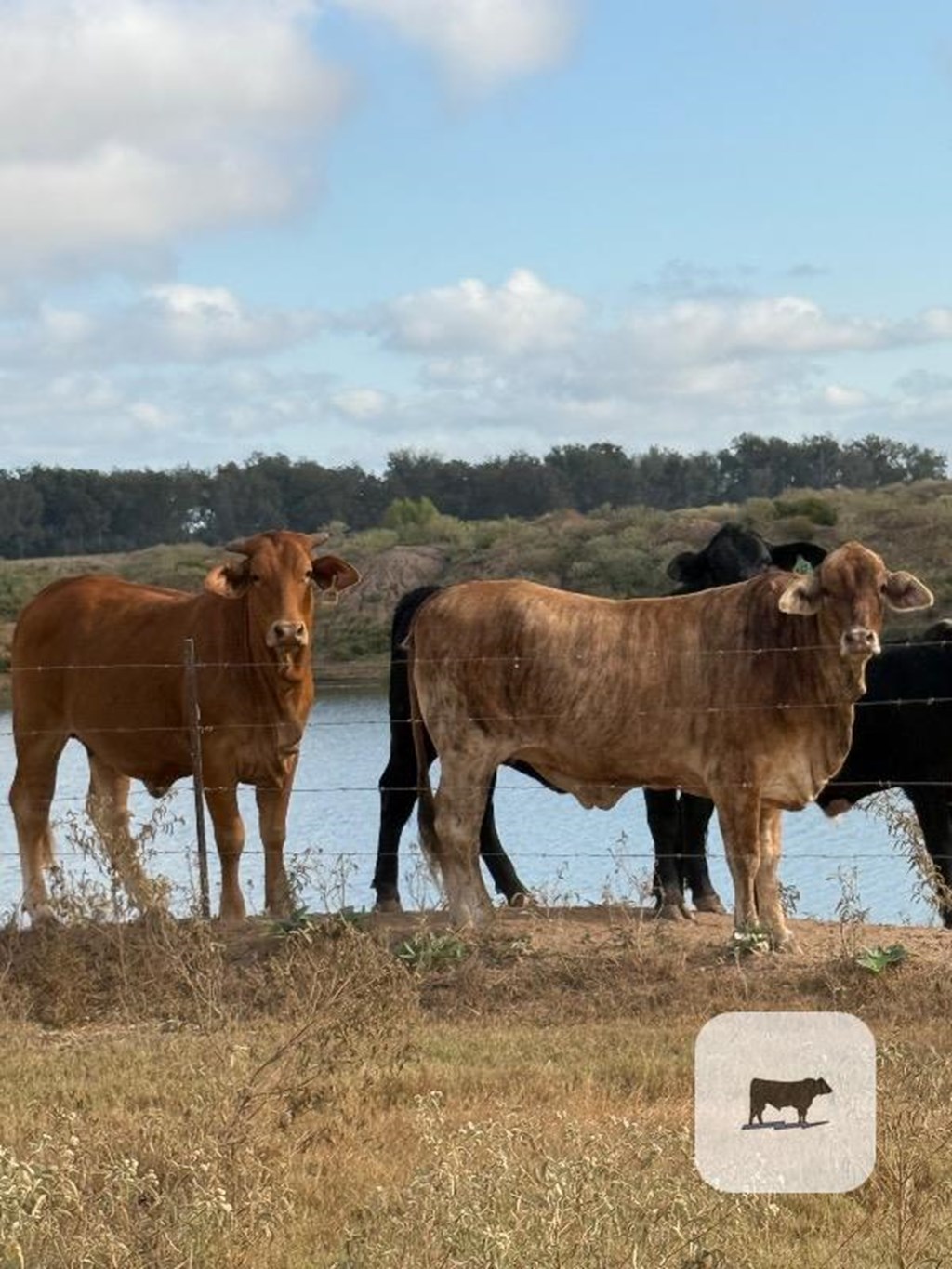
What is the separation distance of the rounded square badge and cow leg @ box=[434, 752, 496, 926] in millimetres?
3283

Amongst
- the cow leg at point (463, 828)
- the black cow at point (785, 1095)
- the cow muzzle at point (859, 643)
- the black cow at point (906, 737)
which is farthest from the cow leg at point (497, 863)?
the black cow at point (785, 1095)

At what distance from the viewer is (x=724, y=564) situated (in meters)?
13.2

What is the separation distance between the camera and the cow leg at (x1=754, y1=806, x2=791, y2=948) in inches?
435

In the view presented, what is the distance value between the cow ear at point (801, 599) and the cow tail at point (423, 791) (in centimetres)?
196

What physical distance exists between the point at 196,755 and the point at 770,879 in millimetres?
3017

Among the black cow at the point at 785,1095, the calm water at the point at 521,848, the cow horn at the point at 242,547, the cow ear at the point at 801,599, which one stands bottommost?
the calm water at the point at 521,848

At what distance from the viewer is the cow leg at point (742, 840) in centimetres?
1104

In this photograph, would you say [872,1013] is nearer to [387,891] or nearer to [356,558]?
[387,891]

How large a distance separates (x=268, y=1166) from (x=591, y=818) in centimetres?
1206

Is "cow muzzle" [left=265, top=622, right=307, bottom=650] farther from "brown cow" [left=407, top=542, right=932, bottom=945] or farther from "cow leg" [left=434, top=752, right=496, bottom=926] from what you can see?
"cow leg" [left=434, top=752, right=496, bottom=926]

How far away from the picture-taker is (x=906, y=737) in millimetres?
13047

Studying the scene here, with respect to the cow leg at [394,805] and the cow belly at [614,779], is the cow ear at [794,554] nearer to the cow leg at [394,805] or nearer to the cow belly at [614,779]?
the cow belly at [614,779]

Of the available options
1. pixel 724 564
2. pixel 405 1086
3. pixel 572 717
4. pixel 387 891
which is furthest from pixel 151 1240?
pixel 724 564

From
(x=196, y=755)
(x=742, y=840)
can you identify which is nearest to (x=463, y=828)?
(x=742, y=840)
